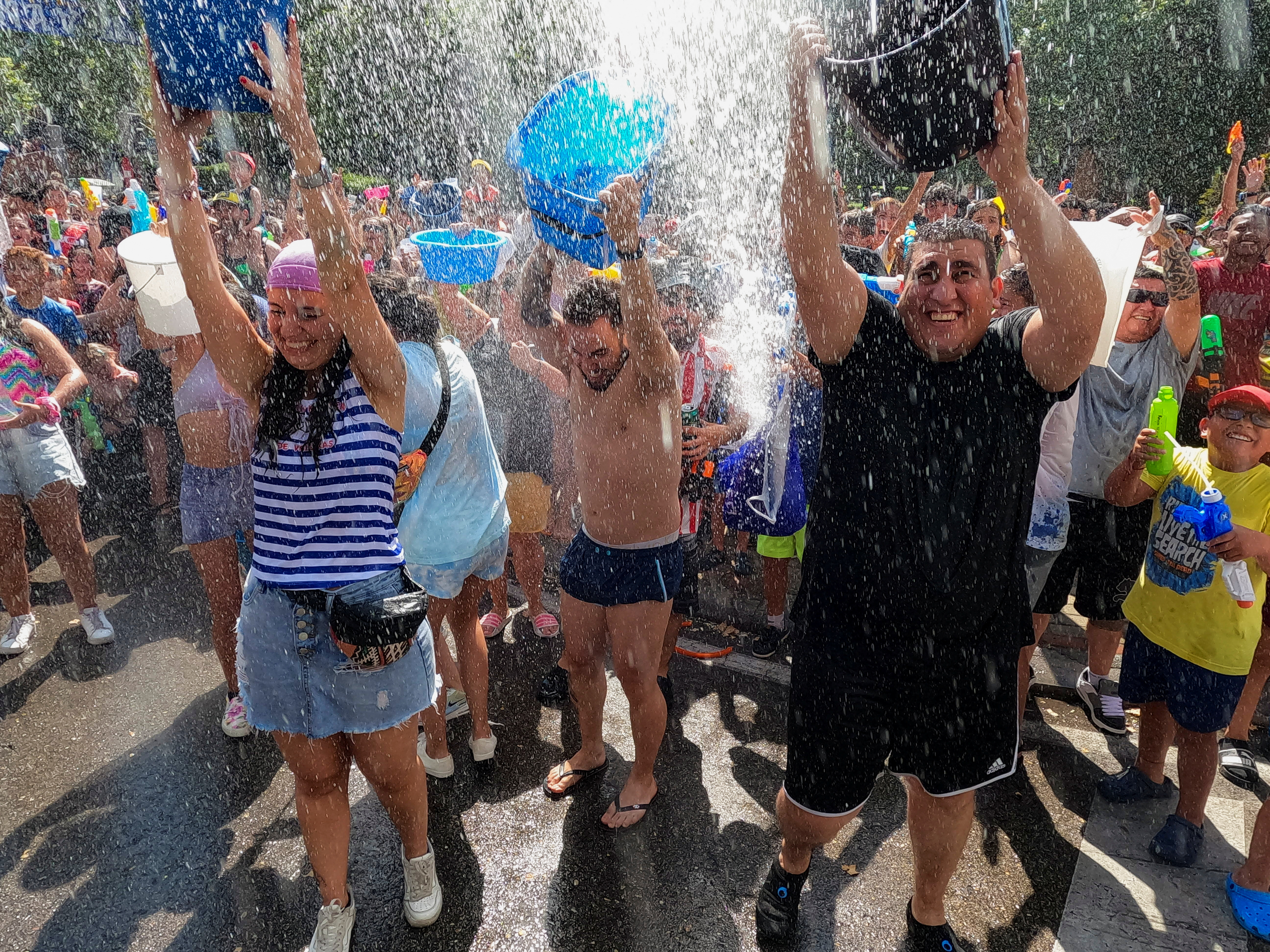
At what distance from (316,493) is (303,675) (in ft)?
1.56

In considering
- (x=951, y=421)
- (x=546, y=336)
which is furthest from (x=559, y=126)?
(x=951, y=421)

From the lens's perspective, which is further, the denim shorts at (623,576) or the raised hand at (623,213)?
the denim shorts at (623,576)

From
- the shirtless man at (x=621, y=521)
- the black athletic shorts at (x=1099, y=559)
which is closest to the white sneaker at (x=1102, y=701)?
the black athletic shorts at (x=1099, y=559)

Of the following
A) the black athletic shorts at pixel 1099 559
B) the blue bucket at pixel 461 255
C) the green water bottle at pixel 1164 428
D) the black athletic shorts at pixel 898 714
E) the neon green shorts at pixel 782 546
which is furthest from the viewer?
the neon green shorts at pixel 782 546

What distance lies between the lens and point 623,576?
2902mm

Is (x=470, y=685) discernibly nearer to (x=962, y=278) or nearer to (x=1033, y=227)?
(x=962, y=278)

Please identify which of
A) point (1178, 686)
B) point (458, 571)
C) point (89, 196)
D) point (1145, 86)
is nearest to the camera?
point (1178, 686)

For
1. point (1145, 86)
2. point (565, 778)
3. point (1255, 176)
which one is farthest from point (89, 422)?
point (1145, 86)

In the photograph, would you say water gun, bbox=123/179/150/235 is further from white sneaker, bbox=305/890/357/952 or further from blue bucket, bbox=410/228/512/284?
white sneaker, bbox=305/890/357/952

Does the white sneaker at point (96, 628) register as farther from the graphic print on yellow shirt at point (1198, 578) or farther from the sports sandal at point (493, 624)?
the graphic print on yellow shirt at point (1198, 578)

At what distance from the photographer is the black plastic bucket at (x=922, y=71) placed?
1.59 m

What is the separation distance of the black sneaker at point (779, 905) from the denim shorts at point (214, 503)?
2.32 meters

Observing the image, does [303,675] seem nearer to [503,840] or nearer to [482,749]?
[503,840]

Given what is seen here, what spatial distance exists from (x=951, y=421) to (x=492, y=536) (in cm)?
168
